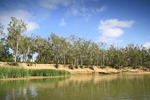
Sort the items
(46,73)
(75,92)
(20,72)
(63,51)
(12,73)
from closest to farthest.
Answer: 1. (75,92)
2. (12,73)
3. (20,72)
4. (46,73)
5. (63,51)

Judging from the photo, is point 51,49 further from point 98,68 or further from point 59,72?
point 59,72

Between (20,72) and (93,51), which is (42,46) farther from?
(20,72)

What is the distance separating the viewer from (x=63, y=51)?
100m

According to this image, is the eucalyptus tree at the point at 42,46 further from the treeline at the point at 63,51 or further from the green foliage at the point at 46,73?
the green foliage at the point at 46,73

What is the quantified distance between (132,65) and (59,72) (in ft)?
250

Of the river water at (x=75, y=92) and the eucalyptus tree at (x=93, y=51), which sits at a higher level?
the eucalyptus tree at (x=93, y=51)

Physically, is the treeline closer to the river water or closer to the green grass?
the green grass

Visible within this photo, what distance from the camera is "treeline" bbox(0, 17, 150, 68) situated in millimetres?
85206

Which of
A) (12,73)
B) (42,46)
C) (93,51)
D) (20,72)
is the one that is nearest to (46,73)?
(20,72)

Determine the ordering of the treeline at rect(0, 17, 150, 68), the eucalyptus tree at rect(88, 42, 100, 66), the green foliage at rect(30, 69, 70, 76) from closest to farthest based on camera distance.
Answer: the green foliage at rect(30, 69, 70, 76), the treeline at rect(0, 17, 150, 68), the eucalyptus tree at rect(88, 42, 100, 66)

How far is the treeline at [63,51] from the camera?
85.2 m

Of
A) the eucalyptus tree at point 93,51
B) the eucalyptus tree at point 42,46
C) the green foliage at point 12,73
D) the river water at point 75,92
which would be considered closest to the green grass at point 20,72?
the green foliage at point 12,73

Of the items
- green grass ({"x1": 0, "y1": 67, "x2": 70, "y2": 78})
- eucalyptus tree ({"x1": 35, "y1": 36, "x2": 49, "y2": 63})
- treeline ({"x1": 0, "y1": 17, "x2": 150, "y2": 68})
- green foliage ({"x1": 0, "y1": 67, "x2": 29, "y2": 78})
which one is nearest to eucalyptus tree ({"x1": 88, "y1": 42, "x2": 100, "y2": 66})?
treeline ({"x1": 0, "y1": 17, "x2": 150, "y2": 68})

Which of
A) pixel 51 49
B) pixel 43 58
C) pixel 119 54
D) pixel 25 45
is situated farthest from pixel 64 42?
pixel 119 54
